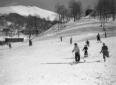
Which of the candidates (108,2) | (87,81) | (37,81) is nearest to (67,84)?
(87,81)

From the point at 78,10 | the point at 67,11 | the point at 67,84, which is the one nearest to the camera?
the point at 67,84

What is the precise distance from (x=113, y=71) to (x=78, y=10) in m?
84.7

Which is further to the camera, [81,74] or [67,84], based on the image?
[81,74]

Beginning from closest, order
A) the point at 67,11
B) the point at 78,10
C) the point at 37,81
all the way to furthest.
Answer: the point at 37,81
the point at 78,10
the point at 67,11

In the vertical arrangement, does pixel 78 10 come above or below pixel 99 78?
above

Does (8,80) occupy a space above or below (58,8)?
below

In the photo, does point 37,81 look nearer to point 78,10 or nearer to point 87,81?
point 87,81

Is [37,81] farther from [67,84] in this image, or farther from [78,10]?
[78,10]

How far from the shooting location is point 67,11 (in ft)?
328

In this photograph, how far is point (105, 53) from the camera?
15477mm

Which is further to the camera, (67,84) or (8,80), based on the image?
(8,80)

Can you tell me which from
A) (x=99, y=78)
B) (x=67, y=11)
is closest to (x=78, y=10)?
(x=67, y=11)

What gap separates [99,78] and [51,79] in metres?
2.75

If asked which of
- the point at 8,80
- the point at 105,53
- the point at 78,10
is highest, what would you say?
the point at 78,10
